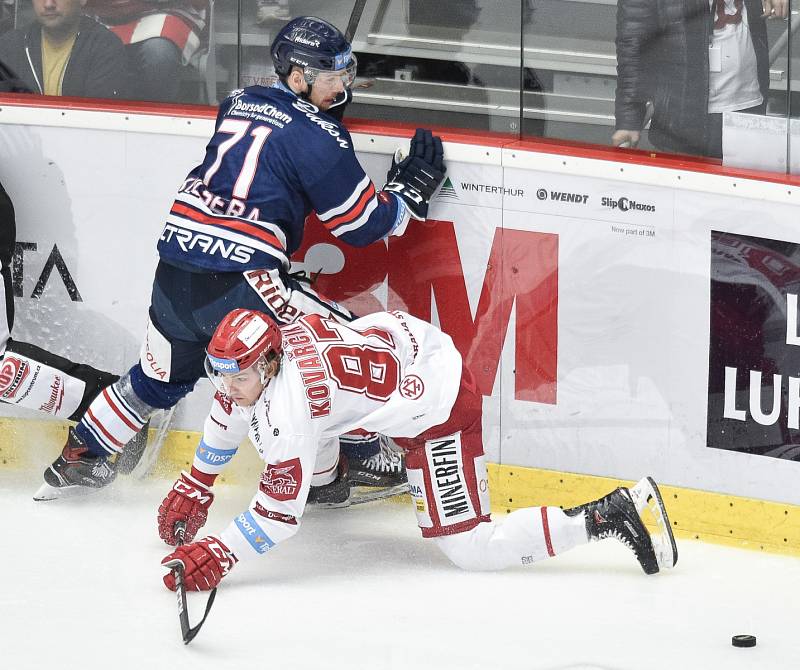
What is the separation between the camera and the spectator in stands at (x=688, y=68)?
4.00 m

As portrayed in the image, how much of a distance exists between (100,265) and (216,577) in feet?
4.82

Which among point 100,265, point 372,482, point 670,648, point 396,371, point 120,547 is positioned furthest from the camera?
point 100,265

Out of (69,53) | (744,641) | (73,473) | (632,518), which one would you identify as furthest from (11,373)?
(744,641)

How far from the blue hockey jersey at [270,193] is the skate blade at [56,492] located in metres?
0.80

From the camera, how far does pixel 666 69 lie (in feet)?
13.5

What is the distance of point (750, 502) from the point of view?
13.4 ft

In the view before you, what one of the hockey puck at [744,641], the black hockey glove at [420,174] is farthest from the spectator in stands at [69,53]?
the hockey puck at [744,641]

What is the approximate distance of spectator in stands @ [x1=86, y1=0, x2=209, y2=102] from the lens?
462 cm

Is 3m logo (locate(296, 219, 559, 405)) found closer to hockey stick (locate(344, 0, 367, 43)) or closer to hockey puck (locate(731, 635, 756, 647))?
hockey stick (locate(344, 0, 367, 43))

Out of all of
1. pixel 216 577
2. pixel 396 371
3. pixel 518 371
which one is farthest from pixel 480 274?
pixel 216 577

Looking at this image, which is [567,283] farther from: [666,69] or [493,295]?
[666,69]

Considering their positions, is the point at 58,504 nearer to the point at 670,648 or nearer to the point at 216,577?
the point at 216,577

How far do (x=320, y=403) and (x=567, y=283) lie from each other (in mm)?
938

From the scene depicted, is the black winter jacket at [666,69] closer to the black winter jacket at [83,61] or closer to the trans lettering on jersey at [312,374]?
the trans lettering on jersey at [312,374]
